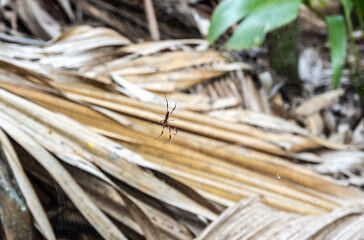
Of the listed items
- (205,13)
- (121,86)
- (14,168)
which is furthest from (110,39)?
(205,13)

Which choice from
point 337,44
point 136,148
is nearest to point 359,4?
point 337,44

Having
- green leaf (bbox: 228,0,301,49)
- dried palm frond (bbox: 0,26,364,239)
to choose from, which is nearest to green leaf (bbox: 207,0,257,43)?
green leaf (bbox: 228,0,301,49)

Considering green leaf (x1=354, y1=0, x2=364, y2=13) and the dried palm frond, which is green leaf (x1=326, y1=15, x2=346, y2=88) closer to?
green leaf (x1=354, y1=0, x2=364, y2=13)

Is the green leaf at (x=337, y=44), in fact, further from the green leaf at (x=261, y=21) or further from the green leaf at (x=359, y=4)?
the green leaf at (x=261, y=21)

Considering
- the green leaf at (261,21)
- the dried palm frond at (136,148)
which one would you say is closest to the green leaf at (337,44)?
the green leaf at (261,21)

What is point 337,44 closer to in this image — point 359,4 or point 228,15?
point 359,4

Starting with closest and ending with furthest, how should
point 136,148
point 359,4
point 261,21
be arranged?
point 136,148 < point 261,21 < point 359,4

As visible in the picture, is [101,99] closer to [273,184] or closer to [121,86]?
[121,86]
